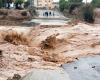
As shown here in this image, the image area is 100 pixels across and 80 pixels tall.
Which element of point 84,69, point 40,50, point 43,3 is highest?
point 84,69

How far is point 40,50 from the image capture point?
23.7 metres

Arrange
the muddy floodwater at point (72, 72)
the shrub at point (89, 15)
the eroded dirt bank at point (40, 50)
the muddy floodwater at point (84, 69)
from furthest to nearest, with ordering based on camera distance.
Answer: the shrub at point (89, 15) < the eroded dirt bank at point (40, 50) < the muddy floodwater at point (84, 69) < the muddy floodwater at point (72, 72)

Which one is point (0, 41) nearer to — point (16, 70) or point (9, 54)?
point (9, 54)

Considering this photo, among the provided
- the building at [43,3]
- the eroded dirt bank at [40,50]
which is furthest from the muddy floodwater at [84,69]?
the building at [43,3]

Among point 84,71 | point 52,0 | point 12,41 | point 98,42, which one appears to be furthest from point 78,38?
point 52,0

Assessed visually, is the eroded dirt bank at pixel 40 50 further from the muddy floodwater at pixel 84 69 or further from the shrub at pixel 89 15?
the shrub at pixel 89 15

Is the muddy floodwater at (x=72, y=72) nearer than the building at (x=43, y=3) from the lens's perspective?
Yes

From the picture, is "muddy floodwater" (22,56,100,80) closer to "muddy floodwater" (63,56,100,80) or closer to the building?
"muddy floodwater" (63,56,100,80)

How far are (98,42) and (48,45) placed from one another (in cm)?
395

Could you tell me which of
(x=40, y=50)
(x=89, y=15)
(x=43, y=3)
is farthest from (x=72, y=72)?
(x=43, y=3)

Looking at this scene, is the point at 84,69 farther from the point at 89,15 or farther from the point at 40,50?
the point at 89,15

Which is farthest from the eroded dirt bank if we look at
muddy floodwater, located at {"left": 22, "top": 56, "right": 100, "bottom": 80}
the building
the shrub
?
the building

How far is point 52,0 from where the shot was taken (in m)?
138

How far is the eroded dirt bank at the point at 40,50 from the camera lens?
56.7ft
